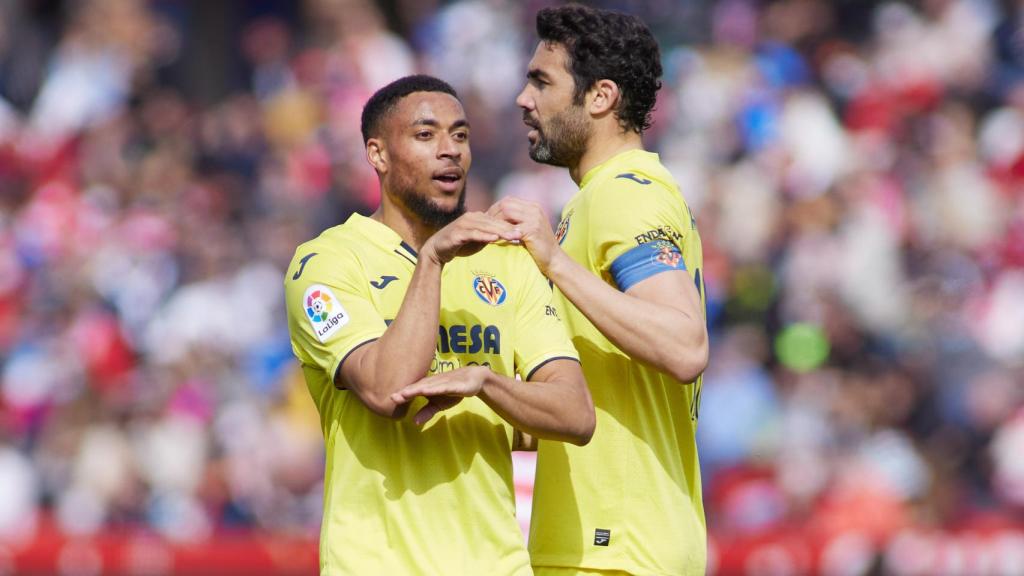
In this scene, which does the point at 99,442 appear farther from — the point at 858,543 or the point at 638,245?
the point at 638,245

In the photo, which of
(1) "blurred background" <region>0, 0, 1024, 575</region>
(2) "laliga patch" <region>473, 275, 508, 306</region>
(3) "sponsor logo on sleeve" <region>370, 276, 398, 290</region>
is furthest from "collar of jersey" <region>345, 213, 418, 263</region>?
(1) "blurred background" <region>0, 0, 1024, 575</region>

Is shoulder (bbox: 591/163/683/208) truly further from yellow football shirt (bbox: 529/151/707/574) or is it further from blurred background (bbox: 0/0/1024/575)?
blurred background (bbox: 0/0/1024/575)

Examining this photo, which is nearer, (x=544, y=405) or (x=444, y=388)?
(x=444, y=388)

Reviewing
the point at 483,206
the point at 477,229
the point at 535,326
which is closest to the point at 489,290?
the point at 535,326

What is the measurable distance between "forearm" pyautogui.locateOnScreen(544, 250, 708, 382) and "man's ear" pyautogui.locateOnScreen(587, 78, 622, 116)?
2.72 feet

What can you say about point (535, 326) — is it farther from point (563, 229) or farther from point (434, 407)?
point (563, 229)

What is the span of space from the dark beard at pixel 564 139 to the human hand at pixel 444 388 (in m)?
1.28

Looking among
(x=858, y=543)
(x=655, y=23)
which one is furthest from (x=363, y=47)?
(x=858, y=543)

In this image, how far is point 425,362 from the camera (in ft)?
14.6

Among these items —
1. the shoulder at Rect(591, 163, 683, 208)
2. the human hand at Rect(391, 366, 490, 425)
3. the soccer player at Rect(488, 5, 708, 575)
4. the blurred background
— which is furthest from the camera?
the blurred background

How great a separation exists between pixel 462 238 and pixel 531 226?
36 centimetres

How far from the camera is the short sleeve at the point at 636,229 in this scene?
5008 mm

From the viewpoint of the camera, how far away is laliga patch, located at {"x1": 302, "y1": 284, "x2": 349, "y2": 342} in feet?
15.2

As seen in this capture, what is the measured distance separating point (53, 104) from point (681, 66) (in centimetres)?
596
